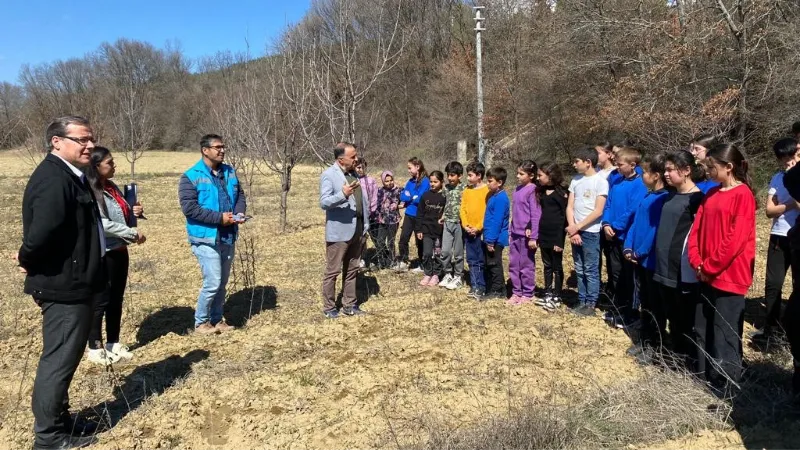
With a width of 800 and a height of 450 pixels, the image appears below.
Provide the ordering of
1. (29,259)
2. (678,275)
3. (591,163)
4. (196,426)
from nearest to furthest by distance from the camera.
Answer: (29,259) → (196,426) → (678,275) → (591,163)

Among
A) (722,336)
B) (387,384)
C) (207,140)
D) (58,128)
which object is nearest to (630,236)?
(722,336)

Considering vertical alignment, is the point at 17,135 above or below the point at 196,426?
above

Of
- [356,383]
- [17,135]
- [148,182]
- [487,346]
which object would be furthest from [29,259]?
[148,182]

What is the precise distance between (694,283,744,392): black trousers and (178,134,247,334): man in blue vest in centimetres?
401

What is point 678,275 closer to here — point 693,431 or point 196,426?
point 693,431

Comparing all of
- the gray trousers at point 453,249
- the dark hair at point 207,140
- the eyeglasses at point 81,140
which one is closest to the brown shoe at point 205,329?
the dark hair at point 207,140

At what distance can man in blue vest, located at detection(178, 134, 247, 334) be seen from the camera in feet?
15.4

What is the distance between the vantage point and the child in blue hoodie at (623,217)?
4988 millimetres

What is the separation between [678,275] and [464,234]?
9.58 feet

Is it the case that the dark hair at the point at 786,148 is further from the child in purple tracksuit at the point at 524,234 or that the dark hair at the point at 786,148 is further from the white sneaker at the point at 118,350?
the white sneaker at the point at 118,350

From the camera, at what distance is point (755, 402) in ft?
11.0

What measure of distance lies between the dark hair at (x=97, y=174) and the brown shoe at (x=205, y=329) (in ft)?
4.66

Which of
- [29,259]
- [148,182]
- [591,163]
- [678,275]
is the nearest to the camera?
[29,259]

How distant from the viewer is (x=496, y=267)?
605cm
